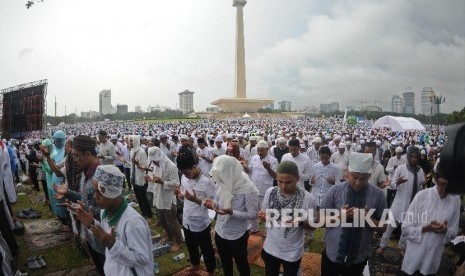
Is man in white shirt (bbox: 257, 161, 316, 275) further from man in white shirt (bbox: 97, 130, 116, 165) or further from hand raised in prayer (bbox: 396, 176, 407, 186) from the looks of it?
man in white shirt (bbox: 97, 130, 116, 165)

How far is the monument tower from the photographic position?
60.0 metres

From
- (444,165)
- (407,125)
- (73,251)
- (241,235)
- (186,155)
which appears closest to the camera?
(444,165)

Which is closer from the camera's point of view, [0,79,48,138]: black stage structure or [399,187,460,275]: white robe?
[399,187,460,275]: white robe

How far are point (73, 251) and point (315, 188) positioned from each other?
437 cm

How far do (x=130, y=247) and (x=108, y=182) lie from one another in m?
0.46

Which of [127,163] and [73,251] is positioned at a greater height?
[127,163]

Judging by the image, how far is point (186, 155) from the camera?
394 centimetres

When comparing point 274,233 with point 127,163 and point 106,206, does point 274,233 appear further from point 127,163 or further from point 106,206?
point 127,163

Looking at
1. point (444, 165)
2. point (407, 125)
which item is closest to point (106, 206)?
point (444, 165)

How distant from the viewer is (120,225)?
226 cm

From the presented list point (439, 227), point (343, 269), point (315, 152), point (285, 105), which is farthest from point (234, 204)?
point (285, 105)

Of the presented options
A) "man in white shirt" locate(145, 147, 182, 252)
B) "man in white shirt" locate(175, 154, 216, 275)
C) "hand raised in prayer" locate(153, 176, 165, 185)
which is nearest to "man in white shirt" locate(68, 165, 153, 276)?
"man in white shirt" locate(175, 154, 216, 275)

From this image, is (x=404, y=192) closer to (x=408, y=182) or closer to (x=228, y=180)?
(x=408, y=182)

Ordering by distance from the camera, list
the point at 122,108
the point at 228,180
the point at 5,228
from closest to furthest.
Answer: the point at 228,180, the point at 5,228, the point at 122,108
